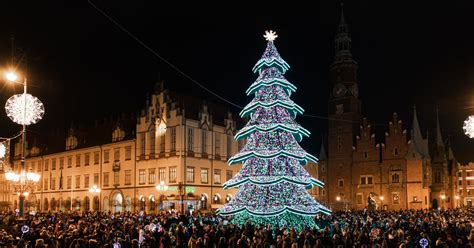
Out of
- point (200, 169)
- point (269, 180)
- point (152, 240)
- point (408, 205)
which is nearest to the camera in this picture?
point (152, 240)

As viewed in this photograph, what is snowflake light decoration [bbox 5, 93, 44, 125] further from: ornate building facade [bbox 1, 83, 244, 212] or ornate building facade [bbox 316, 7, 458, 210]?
ornate building facade [bbox 316, 7, 458, 210]

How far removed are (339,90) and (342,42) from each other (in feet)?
28.5

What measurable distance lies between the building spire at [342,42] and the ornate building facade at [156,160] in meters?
25.0

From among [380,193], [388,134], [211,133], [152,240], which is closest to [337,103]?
[388,134]

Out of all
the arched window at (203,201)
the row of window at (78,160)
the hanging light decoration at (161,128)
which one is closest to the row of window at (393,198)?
the arched window at (203,201)

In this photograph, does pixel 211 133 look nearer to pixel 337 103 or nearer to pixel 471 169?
pixel 337 103

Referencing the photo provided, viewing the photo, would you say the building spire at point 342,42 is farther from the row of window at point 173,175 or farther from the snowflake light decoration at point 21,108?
the snowflake light decoration at point 21,108

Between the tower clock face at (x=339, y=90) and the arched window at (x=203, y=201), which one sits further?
the tower clock face at (x=339, y=90)

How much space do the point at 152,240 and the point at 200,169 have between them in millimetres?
38274

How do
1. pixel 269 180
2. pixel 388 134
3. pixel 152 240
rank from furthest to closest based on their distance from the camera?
pixel 388 134 → pixel 269 180 → pixel 152 240

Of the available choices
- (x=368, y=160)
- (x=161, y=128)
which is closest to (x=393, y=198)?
(x=368, y=160)

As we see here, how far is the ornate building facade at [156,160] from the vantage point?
54.8 m

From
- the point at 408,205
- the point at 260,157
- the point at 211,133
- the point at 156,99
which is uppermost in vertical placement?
the point at 156,99

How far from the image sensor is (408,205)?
6619 cm
